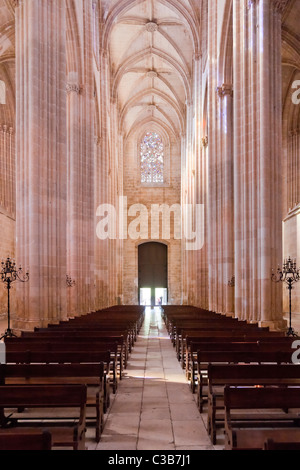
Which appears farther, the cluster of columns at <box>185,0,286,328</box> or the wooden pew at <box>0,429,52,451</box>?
the cluster of columns at <box>185,0,286,328</box>

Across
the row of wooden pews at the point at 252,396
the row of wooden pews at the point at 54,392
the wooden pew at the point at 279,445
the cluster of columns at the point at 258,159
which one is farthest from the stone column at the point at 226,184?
the wooden pew at the point at 279,445

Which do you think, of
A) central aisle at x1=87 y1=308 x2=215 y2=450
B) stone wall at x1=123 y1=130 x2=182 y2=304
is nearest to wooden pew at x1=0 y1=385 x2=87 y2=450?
central aisle at x1=87 y1=308 x2=215 y2=450

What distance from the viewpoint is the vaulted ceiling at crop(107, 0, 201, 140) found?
28.2m

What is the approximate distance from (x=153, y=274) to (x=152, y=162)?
11.2m

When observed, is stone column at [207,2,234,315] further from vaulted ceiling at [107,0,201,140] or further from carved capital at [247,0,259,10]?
vaulted ceiling at [107,0,201,140]

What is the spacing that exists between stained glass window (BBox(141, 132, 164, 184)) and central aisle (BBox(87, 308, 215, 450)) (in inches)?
1372

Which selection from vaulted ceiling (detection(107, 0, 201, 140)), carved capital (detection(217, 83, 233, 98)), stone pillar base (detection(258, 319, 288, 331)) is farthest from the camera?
vaulted ceiling (detection(107, 0, 201, 140))

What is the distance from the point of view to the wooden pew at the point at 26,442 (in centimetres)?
254

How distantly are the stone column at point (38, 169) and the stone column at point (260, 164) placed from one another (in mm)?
5677

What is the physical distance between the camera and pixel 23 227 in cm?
1235

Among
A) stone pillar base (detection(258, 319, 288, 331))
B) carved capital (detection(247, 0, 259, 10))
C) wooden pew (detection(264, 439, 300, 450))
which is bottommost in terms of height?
stone pillar base (detection(258, 319, 288, 331))

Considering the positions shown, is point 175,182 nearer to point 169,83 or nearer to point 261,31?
point 169,83

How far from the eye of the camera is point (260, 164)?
504 inches

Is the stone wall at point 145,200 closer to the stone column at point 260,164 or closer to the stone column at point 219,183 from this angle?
the stone column at point 219,183
